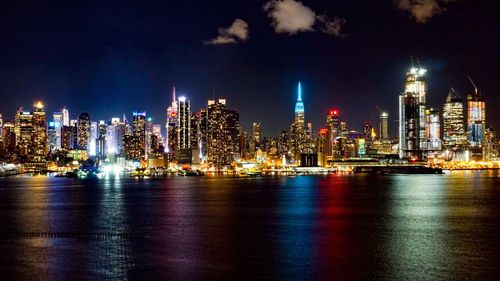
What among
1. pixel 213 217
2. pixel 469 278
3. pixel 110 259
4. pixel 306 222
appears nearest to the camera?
pixel 469 278

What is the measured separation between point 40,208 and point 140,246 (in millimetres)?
28687

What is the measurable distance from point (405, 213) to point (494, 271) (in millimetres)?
25671

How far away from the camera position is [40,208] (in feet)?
184

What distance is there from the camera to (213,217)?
4603 centimetres

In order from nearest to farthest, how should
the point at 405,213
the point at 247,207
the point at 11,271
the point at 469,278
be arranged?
the point at 469,278, the point at 11,271, the point at 405,213, the point at 247,207

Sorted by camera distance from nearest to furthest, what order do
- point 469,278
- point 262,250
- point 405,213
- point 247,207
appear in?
1. point 469,278
2. point 262,250
3. point 405,213
4. point 247,207

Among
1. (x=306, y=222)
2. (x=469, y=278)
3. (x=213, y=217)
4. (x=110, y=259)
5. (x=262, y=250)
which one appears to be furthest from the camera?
(x=213, y=217)

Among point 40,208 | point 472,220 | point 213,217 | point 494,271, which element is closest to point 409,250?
point 494,271

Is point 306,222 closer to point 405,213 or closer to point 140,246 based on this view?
point 405,213

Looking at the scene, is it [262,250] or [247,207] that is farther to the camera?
[247,207]

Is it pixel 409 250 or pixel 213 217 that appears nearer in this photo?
pixel 409 250

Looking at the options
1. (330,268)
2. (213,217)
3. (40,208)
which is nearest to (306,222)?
(213,217)

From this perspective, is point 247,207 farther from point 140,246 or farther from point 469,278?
point 469,278

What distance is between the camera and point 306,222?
4238 cm
